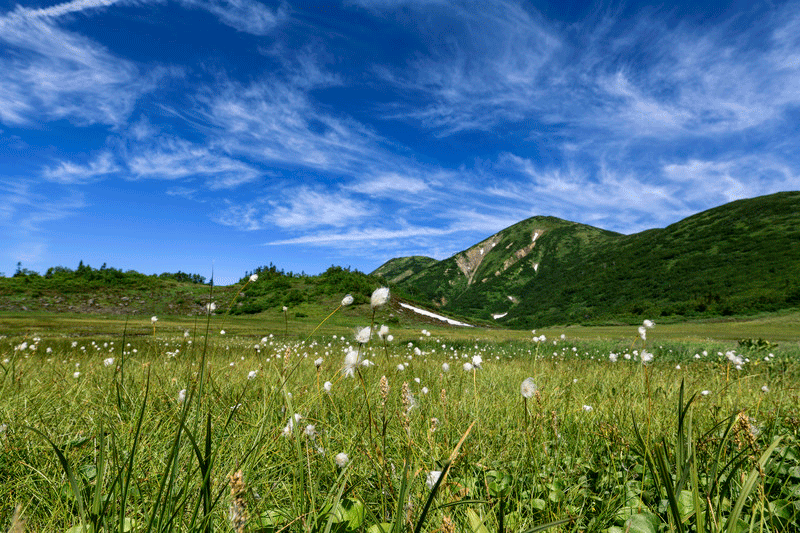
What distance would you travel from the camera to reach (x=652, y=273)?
341 feet

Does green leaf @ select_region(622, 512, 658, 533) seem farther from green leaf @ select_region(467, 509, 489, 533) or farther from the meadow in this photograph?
green leaf @ select_region(467, 509, 489, 533)

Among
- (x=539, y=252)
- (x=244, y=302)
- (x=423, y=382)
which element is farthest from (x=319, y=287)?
(x=539, y=252)

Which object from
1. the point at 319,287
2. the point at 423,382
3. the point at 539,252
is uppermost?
the point at 539,252

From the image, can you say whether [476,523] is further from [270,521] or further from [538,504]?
[270,521]

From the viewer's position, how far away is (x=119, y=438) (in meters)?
2.64

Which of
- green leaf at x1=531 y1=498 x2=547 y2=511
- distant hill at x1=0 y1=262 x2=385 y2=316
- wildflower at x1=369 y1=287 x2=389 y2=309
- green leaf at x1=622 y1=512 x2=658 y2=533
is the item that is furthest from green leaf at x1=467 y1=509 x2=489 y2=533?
distant hill at x1=0 y1=262 x2=385 y2=316

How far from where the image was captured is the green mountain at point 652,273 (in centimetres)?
6650

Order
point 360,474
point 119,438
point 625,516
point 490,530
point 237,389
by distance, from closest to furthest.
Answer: point 490,530, point 625,516, point 360,474, point 119,438, point 237,389

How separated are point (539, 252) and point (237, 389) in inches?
7544

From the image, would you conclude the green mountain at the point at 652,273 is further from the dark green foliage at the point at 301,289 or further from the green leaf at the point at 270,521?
the green leaf at the point at 270,521

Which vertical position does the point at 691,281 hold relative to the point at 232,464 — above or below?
above

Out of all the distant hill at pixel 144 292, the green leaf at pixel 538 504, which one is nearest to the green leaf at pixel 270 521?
the green leaf at pixel 538 504

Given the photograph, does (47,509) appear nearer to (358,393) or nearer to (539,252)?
(358,393)

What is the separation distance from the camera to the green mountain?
6650 centimetres
